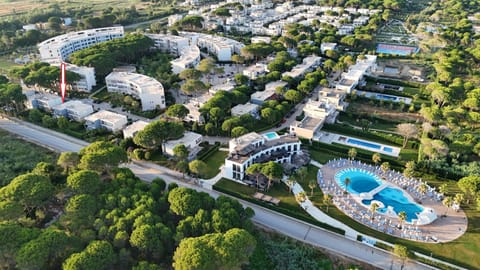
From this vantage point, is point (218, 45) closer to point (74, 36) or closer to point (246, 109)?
point (246, 109)

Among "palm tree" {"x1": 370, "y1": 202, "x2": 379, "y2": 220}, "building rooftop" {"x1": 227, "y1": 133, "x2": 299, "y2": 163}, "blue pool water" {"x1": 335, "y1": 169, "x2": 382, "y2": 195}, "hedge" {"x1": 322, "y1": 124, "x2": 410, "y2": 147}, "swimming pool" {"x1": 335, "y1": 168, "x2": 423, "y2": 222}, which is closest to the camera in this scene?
"palm tree" {"x1": 370, "y1": 202, "x2": 379, "y2": 220}

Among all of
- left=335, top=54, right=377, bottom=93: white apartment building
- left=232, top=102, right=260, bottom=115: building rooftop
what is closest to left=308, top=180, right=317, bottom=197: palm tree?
left=232, top=102, right=260, bottom=115: building rooftop

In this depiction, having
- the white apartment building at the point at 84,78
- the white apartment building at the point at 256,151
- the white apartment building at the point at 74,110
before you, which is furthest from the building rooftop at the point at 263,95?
the white apartment building at the point at 84,78

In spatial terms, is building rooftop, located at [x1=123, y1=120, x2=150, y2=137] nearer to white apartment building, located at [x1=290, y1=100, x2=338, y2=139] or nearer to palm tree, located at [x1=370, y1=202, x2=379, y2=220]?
white apartment building, located at [x1=290, y1=100, x2=338, y2=139]

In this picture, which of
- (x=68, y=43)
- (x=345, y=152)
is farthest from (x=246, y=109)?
(x=68, y=43)

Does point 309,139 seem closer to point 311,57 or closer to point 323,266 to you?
point 323,266

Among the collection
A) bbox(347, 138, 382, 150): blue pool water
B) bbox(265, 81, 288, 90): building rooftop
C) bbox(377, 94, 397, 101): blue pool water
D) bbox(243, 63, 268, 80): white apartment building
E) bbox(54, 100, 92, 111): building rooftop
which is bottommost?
bbox(347, 138, 382, 150): blue pool water

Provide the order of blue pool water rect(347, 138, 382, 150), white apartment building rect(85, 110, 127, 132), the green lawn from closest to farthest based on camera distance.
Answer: the green lawn, blue pool water rect(347, 138, 382, 150), white apartment building rect(85, 110, 127, 132)
